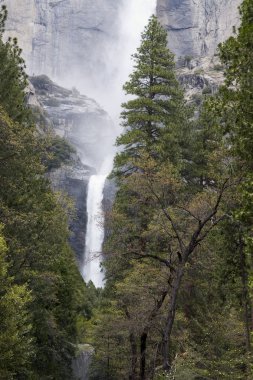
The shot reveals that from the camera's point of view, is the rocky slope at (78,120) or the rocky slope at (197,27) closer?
the rocky slope at (197,27)

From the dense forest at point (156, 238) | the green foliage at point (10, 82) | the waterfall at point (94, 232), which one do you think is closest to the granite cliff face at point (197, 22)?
the waterfall at point (94, 232)

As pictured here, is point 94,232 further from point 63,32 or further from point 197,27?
point 63,32

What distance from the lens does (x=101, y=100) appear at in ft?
504

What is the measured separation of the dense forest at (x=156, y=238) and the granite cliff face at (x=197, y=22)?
96930mm

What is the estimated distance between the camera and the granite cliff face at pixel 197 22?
115 meters

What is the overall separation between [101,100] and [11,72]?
136 m

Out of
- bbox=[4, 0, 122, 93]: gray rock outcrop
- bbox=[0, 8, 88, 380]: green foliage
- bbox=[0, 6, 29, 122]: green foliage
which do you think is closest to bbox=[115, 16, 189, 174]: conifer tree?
bbox=[0, 8, 88, 380]: green foliage

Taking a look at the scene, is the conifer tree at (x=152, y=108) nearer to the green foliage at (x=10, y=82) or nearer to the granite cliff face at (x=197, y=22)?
the green foliage at (x=10, y=82)

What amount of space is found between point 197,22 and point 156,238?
11522cm

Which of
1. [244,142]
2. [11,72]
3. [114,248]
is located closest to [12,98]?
[11,72]

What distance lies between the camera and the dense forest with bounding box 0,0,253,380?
1249 centimetres

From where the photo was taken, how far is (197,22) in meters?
122

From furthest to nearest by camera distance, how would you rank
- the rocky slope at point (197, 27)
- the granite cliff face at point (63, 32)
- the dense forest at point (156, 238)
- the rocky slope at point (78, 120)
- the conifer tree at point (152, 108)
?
the granite cliff face at point (63, 32) → the rocky slope at point (78, 120) → the rocky slope at point (197, 27) → the conifer tree at point (152, 108) → the dense forest at point (156, 238)

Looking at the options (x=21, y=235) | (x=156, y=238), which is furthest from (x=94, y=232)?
(x=156, y=238)
